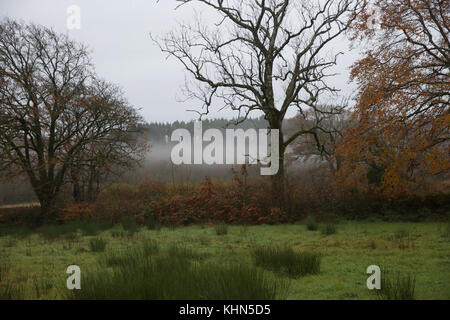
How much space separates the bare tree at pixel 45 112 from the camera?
15094 mm

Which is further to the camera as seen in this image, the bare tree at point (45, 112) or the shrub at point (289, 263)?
the bare tree at point (45, 112)

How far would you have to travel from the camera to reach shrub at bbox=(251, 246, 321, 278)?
4.61 meters

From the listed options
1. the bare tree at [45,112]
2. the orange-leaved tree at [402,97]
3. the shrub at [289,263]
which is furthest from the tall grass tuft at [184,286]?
the bare tree at [45,112]

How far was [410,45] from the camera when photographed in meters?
11.1

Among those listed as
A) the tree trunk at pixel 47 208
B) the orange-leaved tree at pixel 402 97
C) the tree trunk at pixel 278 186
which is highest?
the orange-leaved tree at pixel 402 97

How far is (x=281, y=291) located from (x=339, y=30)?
533 inches

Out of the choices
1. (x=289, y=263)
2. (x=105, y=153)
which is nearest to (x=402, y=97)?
(x=289, y=263)

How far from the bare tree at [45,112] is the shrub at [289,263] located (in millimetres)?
13308

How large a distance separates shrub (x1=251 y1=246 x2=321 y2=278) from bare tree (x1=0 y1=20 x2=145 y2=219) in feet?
43.7

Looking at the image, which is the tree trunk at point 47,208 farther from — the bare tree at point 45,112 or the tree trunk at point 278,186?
the tree trunk at point 278,186

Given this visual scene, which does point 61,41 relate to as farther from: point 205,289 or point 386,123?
point 205,289

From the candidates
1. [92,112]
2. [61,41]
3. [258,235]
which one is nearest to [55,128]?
[92,112]

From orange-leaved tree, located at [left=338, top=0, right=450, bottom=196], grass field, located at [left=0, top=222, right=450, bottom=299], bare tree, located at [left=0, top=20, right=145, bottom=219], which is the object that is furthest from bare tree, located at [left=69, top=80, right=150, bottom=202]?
orange-leaved tree, located at [left=338, top=0, right=450, bottom=196]

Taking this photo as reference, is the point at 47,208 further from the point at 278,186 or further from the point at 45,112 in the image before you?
the point at 278,186
